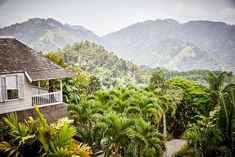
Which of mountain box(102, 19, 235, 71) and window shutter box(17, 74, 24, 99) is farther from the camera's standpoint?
mountain box(102, 19, 235, 71)

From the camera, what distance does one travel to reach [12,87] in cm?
1450

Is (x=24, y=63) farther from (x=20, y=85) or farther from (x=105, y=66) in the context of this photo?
(x=105, y=66)

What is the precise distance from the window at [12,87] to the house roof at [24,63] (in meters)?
0.38

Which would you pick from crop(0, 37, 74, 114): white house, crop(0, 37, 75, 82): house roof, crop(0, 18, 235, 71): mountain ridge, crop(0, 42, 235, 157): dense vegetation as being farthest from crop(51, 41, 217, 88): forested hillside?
crop(0, 18, 235, 71): mountain ridge

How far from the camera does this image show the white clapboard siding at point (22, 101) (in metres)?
14.1

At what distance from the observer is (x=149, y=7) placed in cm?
17875

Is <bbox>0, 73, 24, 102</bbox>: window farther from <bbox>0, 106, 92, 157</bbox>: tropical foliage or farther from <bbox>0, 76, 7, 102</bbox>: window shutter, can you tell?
<bbox>0, 106, 92, 157</bbox>: tropical foliage

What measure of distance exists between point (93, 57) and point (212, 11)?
401 feet

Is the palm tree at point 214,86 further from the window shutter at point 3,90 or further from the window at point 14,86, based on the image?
the window shutter at point 3,90

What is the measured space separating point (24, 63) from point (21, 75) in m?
0.96

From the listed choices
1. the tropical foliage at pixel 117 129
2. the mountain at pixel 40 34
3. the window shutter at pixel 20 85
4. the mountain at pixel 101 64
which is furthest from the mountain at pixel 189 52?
the window shutter at pixel 20 85

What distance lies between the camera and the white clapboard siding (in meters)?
14.1

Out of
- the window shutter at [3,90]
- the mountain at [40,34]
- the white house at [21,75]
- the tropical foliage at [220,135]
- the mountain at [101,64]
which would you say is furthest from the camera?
the mountain at [40,34]

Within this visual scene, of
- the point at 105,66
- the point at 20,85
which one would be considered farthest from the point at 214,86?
the point at 105,66
